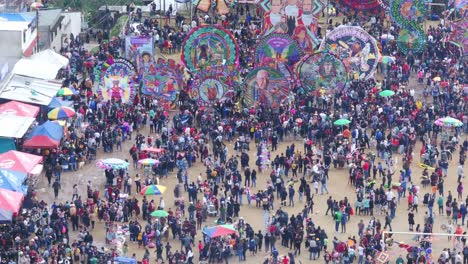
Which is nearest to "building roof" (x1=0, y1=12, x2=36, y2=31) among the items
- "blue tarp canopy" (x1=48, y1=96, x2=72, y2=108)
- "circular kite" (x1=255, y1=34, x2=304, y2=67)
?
"blue tarp canopy" (x1=48, y1=96, x2=72, y2=108)

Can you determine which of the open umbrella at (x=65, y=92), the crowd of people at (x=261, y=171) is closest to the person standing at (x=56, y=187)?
the crowd of people at (x=261, y=171)

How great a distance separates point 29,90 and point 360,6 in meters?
22.8

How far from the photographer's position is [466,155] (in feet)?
263

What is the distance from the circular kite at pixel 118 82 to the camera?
83.2 metres

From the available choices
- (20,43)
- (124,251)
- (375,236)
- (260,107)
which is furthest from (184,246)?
(20,43)

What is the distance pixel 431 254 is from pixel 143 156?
1513 cm

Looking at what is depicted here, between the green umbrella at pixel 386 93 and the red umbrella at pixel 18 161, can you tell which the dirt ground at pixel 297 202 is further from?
the green umbrella at pixel 386 93

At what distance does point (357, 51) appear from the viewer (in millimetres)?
87812

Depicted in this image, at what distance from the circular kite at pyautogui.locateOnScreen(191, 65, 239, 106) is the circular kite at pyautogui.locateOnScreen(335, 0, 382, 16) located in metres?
15.2

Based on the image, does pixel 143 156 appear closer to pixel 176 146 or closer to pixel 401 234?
pixel 176 146

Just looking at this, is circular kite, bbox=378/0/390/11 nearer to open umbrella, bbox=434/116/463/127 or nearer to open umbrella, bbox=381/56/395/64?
open umbrella, bbox=381/56/395/64

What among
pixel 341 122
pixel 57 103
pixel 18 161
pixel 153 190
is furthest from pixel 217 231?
pixel 57 103

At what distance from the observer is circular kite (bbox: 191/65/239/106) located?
83625 mm

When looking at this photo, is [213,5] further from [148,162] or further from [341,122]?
[148,162]
